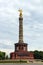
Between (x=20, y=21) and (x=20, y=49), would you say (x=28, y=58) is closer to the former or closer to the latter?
(x=20, y=49)

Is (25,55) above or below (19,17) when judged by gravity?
below

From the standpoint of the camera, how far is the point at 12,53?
88250 millimetres

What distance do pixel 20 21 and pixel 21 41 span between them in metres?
6.01

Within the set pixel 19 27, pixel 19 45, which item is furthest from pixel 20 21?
pixel 19 45

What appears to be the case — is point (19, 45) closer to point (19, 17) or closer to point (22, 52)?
point (22, 52)

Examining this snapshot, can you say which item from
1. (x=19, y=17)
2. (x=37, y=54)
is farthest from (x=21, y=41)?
(x=37, y=54)

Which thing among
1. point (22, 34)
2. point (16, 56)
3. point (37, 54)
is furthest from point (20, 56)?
point (37, 54)

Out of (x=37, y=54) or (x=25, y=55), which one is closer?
(x=25, y=55)

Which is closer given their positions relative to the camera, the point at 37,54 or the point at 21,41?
the point at 21,41

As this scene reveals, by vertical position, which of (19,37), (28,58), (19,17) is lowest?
(28,58)

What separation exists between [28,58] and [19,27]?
961 cm

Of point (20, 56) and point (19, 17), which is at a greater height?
point (19, 17)

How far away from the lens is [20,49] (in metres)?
87.7

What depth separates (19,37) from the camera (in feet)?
280
